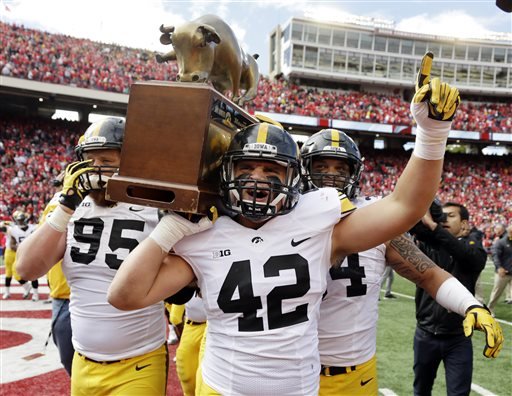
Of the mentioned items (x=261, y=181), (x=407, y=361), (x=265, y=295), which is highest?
(x=261, y=181)

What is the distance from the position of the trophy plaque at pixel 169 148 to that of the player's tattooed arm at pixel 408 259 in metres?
1.04

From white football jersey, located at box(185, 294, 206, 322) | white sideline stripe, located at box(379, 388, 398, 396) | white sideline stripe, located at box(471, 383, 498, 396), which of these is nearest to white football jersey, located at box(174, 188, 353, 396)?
white football jersey, located at box(185, 294, 206, 322)

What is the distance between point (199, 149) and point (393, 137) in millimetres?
28453

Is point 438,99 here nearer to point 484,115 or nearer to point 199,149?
point 199,149

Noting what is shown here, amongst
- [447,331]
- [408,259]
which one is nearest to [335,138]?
[408,259]

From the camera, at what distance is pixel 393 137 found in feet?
93.1

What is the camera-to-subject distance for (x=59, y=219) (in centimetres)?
206

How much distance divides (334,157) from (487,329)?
1.04m

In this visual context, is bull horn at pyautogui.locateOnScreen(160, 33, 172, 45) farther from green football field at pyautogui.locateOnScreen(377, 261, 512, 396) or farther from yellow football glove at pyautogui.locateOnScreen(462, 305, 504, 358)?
green football field at pyautogui.locateOnScreen(377, 261, 512, 396)

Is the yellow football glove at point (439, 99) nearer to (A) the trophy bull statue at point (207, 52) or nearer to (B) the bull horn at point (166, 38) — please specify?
(A) the trophy bull statue at point (207, 52)

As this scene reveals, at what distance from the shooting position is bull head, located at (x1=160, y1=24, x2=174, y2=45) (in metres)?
2.15

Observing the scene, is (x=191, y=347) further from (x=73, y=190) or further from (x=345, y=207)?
(x=345, y=207)

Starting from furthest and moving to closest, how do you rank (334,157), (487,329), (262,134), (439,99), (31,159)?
1. (31,159)
2. (334,157)
3. (487,329)
4. (262,134)
5. (439,99)

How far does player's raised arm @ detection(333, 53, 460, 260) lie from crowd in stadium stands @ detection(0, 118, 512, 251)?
15600 mm
